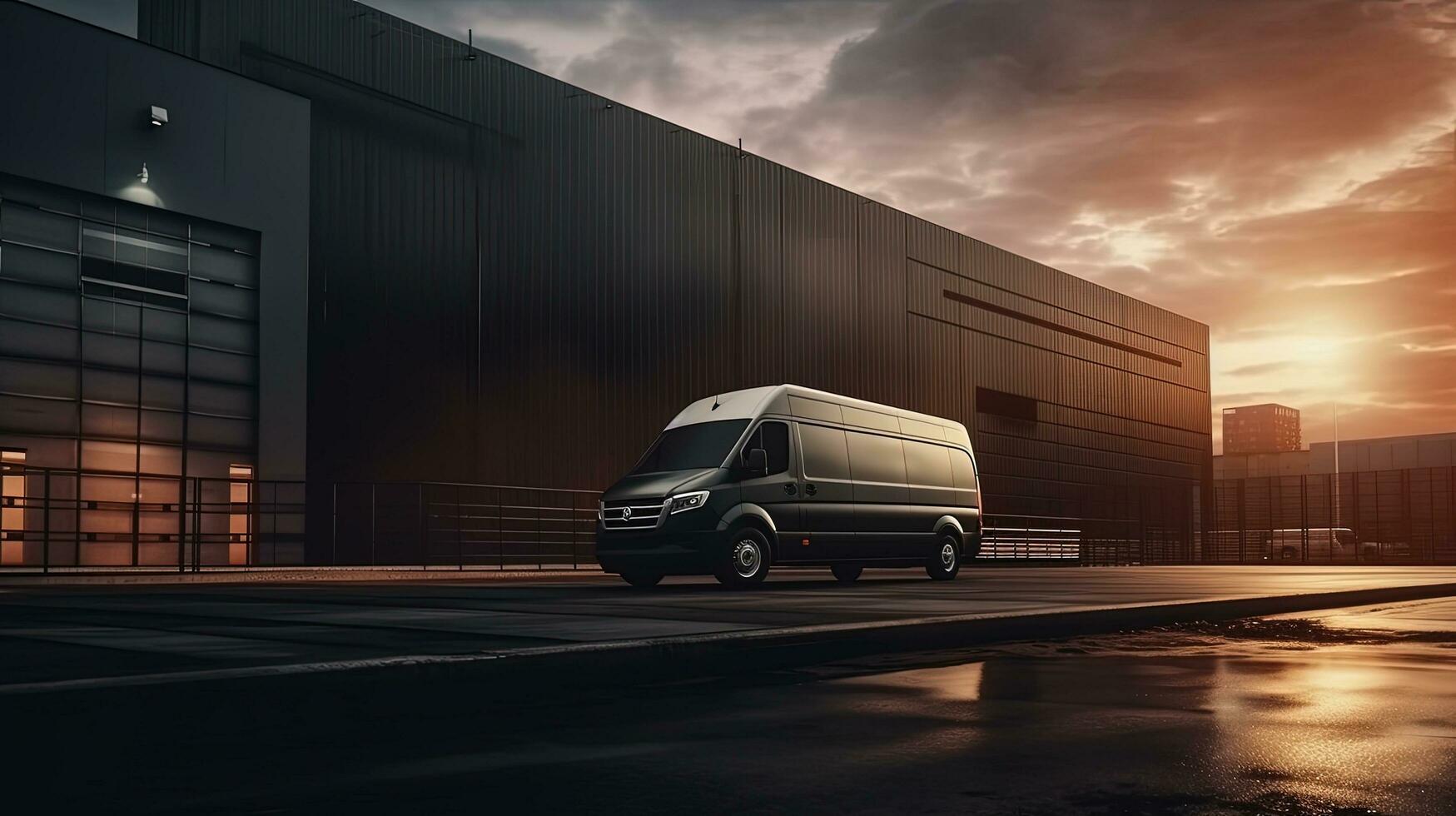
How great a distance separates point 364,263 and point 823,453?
16.9 metres

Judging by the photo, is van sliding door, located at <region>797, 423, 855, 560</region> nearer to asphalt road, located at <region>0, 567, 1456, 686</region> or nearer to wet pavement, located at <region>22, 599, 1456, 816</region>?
asphalt road, located at <region>0, 567, 1456, 686</region>

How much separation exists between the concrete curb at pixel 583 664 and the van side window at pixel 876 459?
724 centimetres

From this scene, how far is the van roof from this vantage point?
53.4 feet

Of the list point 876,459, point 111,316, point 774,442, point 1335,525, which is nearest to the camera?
point 774,442

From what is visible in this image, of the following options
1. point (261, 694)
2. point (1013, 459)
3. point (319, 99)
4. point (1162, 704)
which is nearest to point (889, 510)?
point (1162, 704)

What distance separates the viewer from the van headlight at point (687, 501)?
1491 centimetres

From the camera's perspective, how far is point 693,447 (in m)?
16.2

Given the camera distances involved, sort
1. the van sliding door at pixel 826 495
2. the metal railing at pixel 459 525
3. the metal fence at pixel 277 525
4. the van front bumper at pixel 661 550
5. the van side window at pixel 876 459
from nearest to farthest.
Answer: the van front bumper at pixel 661 550, the van sliding door at pixel 826 495, the van side window at pixel 876 459, the metal fence at pixel 277 525, the metal railing at pixel 459 525

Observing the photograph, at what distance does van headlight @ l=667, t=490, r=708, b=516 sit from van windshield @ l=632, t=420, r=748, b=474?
677mm

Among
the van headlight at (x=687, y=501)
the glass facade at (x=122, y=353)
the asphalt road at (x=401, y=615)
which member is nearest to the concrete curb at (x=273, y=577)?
the asphalt road at (x=401, y=615)

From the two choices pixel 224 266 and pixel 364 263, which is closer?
pixel 224 266

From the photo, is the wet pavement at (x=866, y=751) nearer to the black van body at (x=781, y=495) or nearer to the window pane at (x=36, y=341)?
the black van body at (x=781, y=495)

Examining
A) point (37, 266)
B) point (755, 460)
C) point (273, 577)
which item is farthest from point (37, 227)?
point (755, 460)

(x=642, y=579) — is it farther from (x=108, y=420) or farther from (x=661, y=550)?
(x=108, y=420)
